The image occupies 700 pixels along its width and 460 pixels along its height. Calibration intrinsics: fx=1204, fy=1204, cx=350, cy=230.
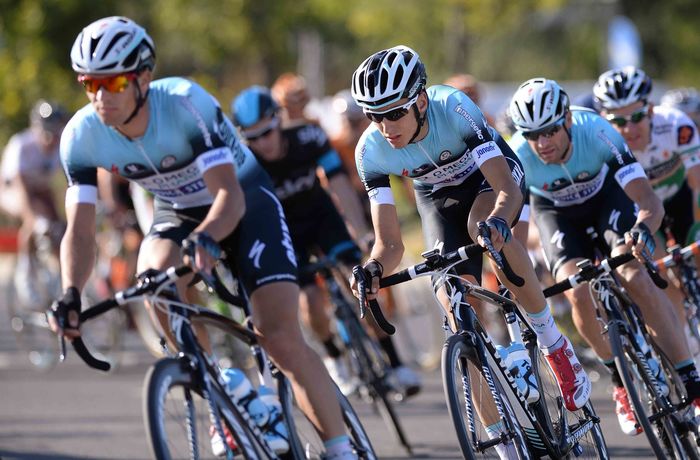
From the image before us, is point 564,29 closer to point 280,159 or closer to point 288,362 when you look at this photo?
point 280,159

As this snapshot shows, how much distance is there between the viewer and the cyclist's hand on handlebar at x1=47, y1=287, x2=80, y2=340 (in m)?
5.06

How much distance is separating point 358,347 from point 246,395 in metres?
3.09

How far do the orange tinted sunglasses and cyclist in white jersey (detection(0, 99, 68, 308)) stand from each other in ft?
22.1

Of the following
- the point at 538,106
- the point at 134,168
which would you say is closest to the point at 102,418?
the point at 134,168

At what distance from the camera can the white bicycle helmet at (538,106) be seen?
21.8ft

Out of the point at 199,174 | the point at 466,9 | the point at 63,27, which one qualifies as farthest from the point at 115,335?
the point at 466,9

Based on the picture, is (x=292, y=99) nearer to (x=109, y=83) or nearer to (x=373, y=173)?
(x=373, y=173)

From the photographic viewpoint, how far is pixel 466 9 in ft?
88.0

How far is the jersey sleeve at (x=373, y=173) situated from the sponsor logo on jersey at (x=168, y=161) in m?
0.94

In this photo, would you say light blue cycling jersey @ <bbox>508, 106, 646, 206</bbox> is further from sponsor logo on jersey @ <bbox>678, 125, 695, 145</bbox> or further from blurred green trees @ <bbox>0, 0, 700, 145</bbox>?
blurred green trees @ <bbox>0, 0, 700, 145</bbox>

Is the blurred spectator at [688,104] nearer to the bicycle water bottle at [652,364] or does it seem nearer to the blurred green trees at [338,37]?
the bicycle water bottle at [652,364]

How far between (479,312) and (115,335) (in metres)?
6.40

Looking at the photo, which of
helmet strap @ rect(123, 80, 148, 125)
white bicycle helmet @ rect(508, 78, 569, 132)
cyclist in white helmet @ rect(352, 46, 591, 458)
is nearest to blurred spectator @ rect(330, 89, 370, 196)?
white bicycle helmet @ rect(508, 78, 569, 132)

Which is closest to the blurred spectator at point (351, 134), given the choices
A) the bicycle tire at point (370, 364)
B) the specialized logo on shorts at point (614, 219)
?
the bicycle tire at point (370, 364)
